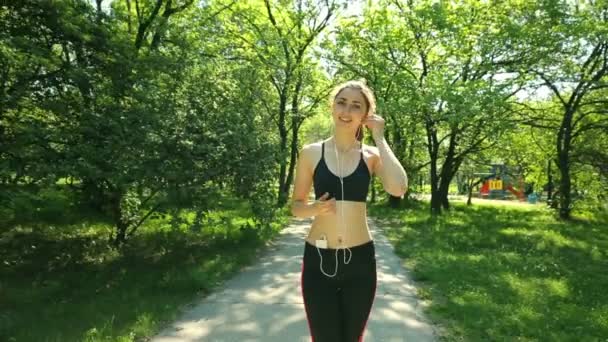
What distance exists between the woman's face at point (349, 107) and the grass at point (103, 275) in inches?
129

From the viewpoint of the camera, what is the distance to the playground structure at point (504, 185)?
42.0 meters

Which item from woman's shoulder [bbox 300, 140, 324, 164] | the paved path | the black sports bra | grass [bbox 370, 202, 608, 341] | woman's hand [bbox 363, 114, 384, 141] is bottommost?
the paved path

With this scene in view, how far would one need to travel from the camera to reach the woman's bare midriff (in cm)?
259

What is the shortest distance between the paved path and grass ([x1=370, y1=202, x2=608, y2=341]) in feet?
1.09

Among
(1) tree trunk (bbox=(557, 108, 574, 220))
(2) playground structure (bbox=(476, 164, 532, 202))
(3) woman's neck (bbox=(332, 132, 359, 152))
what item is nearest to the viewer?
(3) woman's neck (bbox=(332, 132, 359, 152))

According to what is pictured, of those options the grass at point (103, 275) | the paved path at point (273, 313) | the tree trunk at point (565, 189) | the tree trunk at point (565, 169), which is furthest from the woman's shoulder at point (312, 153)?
the tree trunk at point (565, 189)

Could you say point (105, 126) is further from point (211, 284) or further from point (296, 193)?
point (296, 193)

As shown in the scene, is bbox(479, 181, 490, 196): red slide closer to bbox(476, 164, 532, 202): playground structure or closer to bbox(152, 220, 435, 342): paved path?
bbox(476, 164, 532, 202): playground structure

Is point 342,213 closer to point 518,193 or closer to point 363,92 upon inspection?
point 363,92

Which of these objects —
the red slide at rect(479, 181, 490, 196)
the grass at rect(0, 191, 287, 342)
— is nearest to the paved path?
the grass at rect(0, 191, 287, 342)

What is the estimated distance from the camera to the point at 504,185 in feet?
190

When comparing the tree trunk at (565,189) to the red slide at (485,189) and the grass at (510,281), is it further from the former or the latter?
the red slide at (485,189)

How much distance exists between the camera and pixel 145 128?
7.93 meters

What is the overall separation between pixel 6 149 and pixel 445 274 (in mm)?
6916
